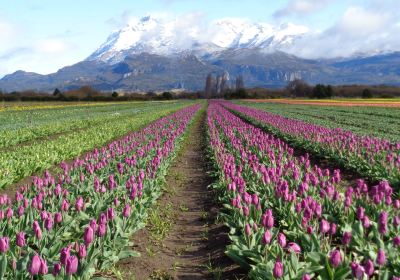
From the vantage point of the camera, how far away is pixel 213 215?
347 inches

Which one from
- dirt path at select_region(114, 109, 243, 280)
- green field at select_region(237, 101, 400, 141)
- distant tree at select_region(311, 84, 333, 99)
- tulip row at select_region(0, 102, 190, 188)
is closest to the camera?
dirt path at select_region(114, 109, 243, 280)

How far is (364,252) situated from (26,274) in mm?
3796

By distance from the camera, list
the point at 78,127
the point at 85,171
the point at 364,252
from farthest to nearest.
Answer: the point at 78,127, the point at 85,171, the point at 364,252

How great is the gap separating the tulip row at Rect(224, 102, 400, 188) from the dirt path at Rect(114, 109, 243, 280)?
451cm

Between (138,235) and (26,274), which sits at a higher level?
(26,274)

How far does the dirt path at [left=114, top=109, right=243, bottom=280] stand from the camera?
19.5ft

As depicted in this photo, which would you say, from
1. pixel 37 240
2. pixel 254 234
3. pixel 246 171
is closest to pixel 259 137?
pixel 246 171

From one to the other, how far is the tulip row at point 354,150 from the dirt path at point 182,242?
4.51 meters

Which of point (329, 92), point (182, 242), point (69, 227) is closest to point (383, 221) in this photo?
point (182, 242)

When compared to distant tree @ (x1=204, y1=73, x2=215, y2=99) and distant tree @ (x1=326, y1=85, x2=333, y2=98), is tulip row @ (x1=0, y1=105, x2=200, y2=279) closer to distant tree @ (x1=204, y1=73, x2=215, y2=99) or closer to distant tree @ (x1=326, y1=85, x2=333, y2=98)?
distant tree @ (x1=326, y1=85, x2=333, y2=98)

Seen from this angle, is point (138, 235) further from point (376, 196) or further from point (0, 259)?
point (376, 196)

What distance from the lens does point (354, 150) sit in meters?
13.6

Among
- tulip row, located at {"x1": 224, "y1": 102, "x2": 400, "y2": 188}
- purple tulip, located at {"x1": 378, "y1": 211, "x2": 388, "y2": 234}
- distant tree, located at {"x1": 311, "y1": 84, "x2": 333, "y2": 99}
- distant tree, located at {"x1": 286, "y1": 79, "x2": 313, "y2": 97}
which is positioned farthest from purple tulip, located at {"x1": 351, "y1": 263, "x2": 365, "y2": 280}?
distant tree, located at {"x1": 286, "y1": 79, "x2": 313, "y2": 97}

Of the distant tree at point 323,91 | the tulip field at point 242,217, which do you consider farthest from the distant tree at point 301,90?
the tulip field at point 242,217
